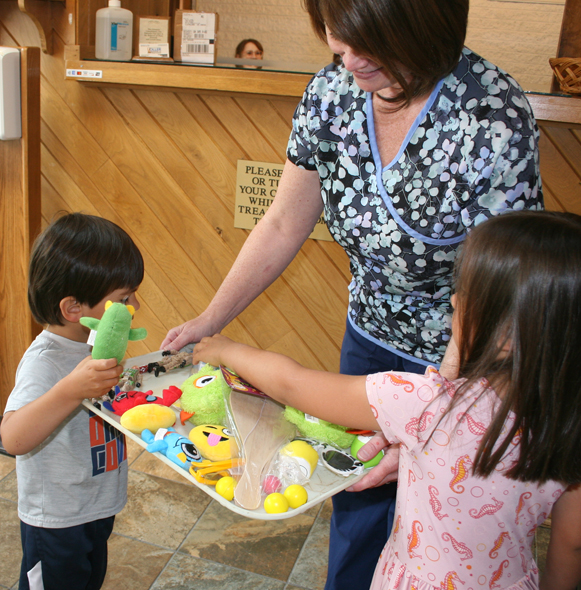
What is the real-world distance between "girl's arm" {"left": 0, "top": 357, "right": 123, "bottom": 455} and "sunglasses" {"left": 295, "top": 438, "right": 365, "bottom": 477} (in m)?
0.35

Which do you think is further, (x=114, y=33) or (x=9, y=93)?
(x=114, y=33)

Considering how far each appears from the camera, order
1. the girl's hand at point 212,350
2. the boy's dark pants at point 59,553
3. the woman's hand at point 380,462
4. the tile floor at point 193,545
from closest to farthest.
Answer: the woman's hand at point 380,462, the girl's hand at point 212,350, the boy's dark pants at point 59,553, the tile floor at point 193,545

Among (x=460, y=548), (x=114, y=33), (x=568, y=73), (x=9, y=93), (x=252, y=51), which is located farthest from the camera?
(x=252, y=51)

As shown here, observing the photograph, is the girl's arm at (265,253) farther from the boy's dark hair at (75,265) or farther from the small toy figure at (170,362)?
the boy's dark hair at (75,265)

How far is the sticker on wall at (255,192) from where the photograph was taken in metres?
2.10

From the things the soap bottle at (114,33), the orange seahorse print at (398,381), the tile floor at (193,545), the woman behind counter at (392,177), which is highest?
the soap bottle at (114,33)

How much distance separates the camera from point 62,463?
112 cm

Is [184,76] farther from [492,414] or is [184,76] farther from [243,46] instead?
[492,414]

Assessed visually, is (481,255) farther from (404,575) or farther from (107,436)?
(107,436)

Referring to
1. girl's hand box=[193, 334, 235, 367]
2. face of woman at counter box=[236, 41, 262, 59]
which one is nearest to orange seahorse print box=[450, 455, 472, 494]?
girl's hand box=[193, 334, 235, 367]

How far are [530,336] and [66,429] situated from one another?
868 millimetres

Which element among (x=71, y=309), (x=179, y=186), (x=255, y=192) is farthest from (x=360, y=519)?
(x=179, y=186)

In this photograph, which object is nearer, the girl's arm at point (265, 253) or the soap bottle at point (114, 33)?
the girl's arm at point (265, 253)

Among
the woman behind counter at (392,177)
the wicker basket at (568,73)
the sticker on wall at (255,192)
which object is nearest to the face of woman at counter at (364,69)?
the woman behind counter at (392,177)
